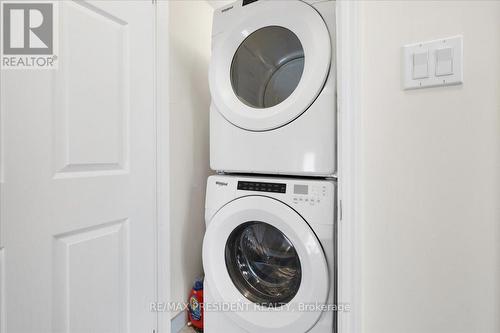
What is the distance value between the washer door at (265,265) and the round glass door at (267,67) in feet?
1.65

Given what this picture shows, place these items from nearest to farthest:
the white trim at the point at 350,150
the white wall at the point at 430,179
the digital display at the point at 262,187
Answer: the white wall at the point at 430,179
the white trim at the point at 350,150
the digital display at the point at 262,187

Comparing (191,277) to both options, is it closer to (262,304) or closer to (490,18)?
(262,304)

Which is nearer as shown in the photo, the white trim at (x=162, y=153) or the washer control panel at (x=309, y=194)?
the washer control panel at (x=309, y=194)

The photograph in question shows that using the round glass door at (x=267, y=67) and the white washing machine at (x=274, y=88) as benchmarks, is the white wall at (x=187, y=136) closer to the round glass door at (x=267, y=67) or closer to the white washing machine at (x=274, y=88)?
the white washing machine at (x=274, y=88)

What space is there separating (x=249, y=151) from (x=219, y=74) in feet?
1.36

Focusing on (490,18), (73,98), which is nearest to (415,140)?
(490,18)

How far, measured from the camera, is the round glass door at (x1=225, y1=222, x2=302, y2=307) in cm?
125

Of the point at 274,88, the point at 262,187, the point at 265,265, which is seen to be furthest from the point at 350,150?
the point at 265,265

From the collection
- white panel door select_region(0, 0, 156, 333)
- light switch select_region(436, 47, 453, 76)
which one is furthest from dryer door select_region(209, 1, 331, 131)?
light switch select_region(436, 47, 453, 76)

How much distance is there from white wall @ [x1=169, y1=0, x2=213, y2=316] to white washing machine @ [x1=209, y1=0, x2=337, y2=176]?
25cm

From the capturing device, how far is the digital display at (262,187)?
119cm

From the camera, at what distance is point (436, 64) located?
2.18ft

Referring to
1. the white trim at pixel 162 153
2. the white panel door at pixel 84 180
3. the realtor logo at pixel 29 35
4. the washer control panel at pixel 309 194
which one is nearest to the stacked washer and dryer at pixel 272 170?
the washer control panel at pixel 309 194

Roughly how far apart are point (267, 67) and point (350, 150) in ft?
2.59
